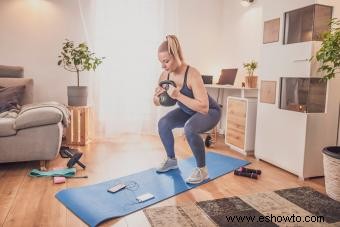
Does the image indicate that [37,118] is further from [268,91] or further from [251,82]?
[251,82]

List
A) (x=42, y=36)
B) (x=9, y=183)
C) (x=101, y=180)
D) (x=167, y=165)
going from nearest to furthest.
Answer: (x=9, y=183) → (x=101, y=180) → (x=167, y=165) → (x=42, y=36)

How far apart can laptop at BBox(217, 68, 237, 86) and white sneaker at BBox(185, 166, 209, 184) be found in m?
1.82

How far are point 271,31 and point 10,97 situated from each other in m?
2.68

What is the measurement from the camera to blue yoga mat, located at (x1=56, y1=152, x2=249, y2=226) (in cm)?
173

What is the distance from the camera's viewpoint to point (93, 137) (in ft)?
12.6

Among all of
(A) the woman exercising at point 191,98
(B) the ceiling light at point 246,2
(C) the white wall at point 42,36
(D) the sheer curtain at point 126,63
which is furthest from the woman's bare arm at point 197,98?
(C) the white wall at point 42,36

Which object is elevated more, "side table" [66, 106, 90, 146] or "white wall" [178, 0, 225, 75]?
"white wall" [178, 0, 225, 75]

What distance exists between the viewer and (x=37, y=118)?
2389mm

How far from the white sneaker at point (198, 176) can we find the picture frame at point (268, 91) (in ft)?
3.34

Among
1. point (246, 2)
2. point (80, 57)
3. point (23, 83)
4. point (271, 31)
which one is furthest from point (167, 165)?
point (246, 2)

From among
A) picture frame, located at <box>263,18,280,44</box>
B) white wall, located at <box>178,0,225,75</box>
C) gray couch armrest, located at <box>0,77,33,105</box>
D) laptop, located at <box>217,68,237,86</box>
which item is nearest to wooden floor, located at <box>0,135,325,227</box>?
gray couch armrest, located at <box>0,77,33,105</box>

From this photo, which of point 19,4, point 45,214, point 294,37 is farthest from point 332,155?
point 19,4

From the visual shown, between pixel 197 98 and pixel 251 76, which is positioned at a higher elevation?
pixel 251 76

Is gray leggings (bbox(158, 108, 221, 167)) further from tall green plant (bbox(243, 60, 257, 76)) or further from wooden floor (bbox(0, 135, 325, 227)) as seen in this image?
tall green plant (bbox(243, 60, 257, 76))
